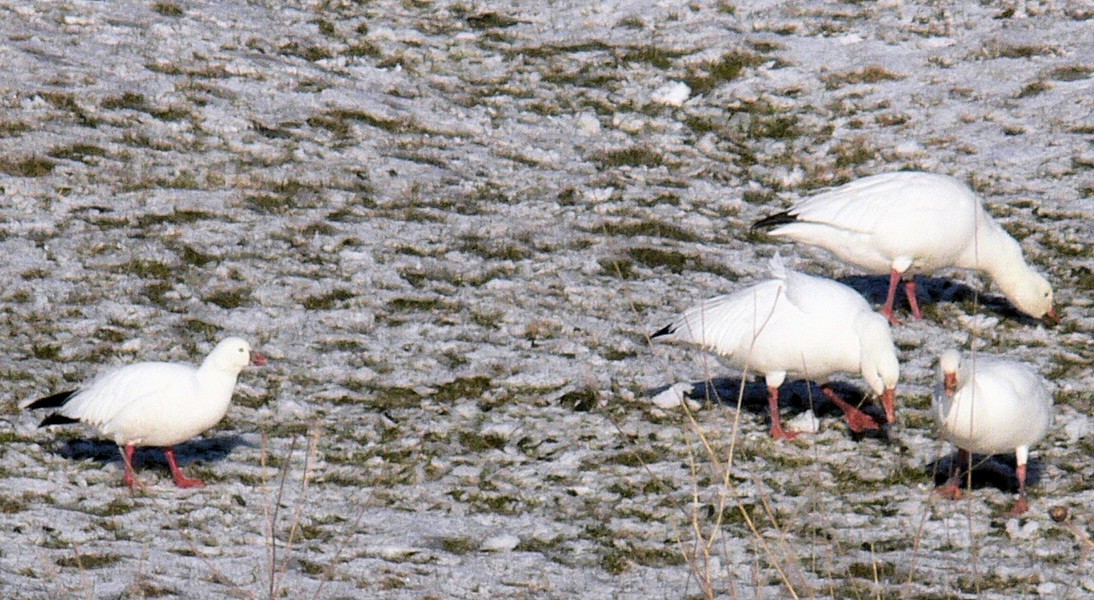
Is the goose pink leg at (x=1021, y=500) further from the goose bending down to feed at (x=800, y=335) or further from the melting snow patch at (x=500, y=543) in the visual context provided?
the melting snow patch at (x=500, y=543)

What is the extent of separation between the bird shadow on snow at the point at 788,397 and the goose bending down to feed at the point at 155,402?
2441 millimetres

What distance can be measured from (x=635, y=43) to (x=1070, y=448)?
7053 mm

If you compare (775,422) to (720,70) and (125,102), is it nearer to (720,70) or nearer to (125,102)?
(720,70)

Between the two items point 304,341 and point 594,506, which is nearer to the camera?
point 594,506

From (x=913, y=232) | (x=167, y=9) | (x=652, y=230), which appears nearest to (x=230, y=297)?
(x=652, y=230)

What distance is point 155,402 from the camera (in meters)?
6.30

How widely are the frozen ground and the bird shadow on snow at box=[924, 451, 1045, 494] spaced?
85 millimetres

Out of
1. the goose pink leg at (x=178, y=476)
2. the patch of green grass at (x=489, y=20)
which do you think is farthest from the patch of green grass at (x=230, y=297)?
the patch of green grass at (x=489, y=20)

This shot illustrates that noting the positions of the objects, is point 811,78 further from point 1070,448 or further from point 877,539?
point 877,539

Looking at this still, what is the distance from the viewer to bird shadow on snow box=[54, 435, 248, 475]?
680 cm

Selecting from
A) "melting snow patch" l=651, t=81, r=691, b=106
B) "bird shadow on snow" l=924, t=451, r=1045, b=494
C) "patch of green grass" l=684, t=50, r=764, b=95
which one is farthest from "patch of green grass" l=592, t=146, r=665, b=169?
"bird shadow on snow" l=924, t=451, r=1045, b=494

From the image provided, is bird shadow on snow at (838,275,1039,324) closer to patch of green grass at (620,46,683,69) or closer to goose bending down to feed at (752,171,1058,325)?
goose bending down to feed at (752,171,1058,325)

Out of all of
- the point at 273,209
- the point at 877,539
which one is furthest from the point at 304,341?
the point at 877,539

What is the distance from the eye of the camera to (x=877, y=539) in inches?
236
